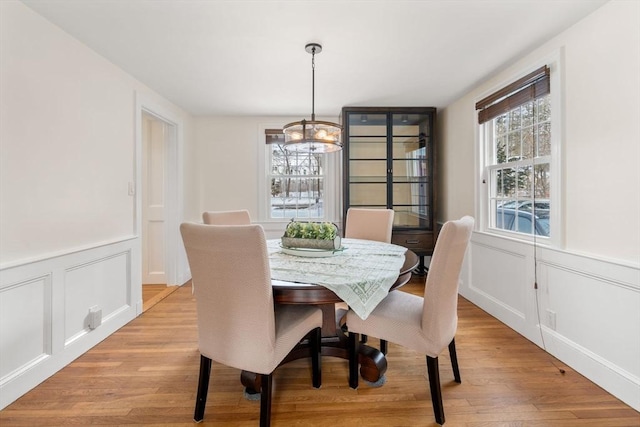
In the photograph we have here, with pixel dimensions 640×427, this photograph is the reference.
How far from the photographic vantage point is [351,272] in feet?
5.31

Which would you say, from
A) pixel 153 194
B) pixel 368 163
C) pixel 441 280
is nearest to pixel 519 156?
pixel 368 163

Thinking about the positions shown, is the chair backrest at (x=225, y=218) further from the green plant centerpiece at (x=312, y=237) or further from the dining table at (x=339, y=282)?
the green plant centerpiece at (x=312, y=237)

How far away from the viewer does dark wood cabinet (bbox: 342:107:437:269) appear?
3844 mm

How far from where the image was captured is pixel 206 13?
1875mm

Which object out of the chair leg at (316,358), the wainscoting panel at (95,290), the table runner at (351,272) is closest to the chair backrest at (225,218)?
the table runner at (351,272)

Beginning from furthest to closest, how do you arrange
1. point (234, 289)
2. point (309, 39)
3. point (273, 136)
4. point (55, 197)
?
point (273, 136) → point (309, 39) → point (55, 197) → point (234, 289)

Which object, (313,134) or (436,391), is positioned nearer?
(436,391)

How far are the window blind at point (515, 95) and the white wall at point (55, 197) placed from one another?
3.35 m

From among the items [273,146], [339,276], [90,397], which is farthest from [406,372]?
[273,146]

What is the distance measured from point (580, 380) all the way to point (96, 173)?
143 inches

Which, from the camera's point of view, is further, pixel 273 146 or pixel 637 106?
pixel 273 146

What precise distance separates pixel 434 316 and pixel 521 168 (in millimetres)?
1843

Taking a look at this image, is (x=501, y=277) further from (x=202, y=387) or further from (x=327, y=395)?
(x=202, y=387)

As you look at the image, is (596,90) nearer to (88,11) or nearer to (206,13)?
(206,13)
